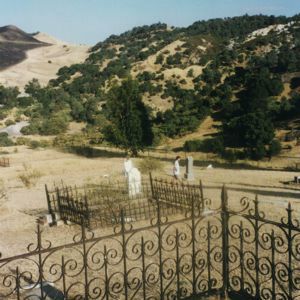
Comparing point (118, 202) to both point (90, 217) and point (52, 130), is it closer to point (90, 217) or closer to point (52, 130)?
point (90, 217)

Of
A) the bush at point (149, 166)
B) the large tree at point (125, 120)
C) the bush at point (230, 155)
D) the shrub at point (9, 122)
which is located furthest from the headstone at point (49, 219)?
the shrub at point (9, 122)

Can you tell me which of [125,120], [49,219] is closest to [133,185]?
[49,219]

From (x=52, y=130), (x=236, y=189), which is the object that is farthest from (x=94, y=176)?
(x=52, y=130)

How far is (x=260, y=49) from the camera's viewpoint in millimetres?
69812

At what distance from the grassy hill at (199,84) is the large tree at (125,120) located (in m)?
0.95

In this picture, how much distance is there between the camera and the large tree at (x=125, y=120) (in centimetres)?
3136

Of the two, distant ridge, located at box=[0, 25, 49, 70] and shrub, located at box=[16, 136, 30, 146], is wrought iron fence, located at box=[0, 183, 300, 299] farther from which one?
distant ridge, located at box=[0, 25, 49, 70]

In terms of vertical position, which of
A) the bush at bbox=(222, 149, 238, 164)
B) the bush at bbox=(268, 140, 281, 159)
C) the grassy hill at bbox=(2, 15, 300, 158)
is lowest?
the bush at bbox=(222, 149, 238, 164)

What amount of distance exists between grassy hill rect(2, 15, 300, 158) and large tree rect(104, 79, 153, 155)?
95 centimetres

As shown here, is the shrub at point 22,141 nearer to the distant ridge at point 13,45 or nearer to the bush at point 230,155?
the bush at point 230,155

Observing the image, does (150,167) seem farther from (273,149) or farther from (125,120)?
(273,149)

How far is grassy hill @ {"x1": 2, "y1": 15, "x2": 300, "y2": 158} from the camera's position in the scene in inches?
1783

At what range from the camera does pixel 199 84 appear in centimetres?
6234

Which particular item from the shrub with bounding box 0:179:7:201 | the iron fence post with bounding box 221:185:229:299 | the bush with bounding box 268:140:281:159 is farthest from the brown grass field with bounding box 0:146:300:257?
the iron fence post with bounding box 221:185:229:299
